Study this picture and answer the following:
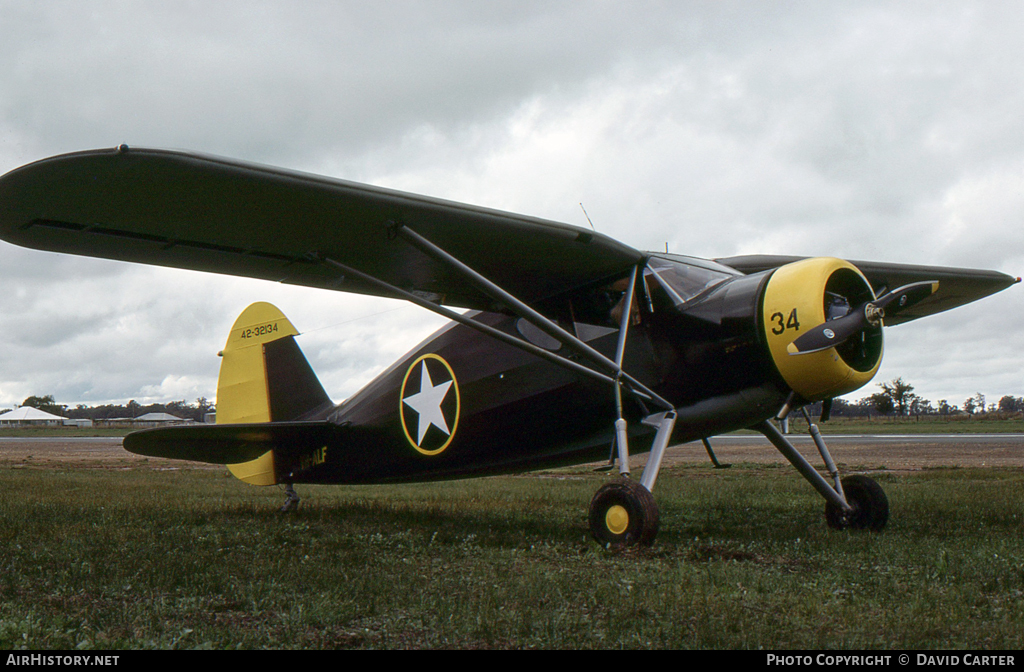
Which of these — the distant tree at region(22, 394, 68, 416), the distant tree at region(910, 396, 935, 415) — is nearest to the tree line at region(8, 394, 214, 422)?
the distant tree at region(22, 394, 68, 416)

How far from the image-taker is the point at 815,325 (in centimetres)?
529

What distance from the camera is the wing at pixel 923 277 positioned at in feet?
28.6

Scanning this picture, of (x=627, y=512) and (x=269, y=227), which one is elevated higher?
(x=269, y=227)

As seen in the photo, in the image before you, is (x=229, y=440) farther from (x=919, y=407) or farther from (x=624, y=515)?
(x=919, y=407)

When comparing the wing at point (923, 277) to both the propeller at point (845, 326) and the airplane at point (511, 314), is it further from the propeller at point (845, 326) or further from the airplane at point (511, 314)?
the propeller at point (845, 326)

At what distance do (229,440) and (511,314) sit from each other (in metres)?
4.00

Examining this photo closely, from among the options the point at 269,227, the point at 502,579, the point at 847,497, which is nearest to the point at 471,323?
the point at 269,227

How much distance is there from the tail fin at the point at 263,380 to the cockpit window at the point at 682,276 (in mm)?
5383

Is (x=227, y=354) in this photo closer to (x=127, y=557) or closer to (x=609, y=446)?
(x=127, y=557)

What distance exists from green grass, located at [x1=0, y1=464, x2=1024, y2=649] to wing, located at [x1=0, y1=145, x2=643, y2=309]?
8.20 ft

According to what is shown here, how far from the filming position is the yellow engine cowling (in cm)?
531

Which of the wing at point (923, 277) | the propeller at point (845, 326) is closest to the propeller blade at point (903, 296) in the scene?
the propeller at point (845, 326)

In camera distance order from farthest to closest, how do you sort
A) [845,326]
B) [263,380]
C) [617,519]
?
[263,380], [617,519], [845,326]

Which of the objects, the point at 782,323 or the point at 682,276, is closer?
the point at 782,323
